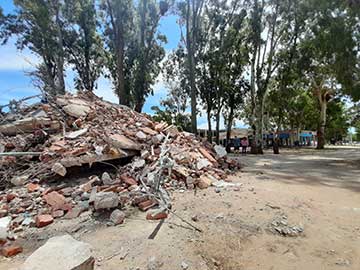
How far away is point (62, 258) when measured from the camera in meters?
2.62

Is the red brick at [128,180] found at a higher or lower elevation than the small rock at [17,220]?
higher

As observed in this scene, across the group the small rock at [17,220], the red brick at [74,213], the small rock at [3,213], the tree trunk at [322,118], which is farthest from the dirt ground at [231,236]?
the tree trunk at [322,118]

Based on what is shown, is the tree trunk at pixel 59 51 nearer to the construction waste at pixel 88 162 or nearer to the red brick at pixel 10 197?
the construction waste at pixel 88 162

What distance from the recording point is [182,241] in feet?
11.8

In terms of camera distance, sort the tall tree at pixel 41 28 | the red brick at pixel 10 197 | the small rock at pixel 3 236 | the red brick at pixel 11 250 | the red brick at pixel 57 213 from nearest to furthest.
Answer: the red brick at pixel 11 250
the small rock at pixel 3 236
the red brick at pixel 57 213
the red brick at pixel 10 197
the tall tree at pixel 41 28

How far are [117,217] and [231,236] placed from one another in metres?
1.43

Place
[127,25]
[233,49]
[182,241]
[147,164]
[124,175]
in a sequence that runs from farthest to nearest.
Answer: [233,49] → [127,25] → [147,164] → [124,175] → [182,241]

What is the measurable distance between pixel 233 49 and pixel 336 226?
18088 millimetres

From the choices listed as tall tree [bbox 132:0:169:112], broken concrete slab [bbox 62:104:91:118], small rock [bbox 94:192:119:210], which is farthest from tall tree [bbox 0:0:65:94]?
small rock [bbox 94:192:119:210]

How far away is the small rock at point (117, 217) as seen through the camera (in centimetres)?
401

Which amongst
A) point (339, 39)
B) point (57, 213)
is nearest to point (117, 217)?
point (57, 213)

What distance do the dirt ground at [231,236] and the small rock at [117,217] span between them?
0.10 meters

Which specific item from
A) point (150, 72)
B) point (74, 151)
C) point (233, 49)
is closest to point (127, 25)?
point (150, 72)

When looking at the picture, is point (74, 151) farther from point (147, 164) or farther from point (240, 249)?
point (240, 249)
